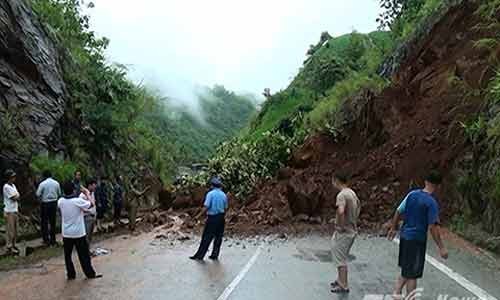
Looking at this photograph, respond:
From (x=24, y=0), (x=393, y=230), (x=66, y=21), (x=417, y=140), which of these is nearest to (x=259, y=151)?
(x=417, y=140)

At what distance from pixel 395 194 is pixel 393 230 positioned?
1070cm

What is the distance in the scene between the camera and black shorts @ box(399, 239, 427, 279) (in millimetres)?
7816

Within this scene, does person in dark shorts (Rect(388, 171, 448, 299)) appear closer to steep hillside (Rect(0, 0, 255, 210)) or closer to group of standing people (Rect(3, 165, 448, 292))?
group of standing people (Rect(3, 165, 448, 292))

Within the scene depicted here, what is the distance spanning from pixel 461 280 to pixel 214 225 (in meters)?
5.72

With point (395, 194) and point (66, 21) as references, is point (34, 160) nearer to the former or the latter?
point (395, 194)

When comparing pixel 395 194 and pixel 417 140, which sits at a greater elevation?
pixel 417 140

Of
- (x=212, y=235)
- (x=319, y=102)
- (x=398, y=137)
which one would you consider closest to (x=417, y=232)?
(x=212, y=235)

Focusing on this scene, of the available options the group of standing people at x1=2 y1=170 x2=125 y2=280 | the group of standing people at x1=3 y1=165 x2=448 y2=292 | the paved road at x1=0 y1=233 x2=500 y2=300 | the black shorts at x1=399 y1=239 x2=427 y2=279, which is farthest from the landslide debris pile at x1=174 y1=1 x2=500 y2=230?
the black shorts at x1=399 y1=239 x2=427 y2=279

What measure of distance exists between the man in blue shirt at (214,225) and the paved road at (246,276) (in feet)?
1.17

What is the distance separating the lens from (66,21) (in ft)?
109

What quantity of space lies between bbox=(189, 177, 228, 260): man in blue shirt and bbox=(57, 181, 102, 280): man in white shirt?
9.45 ft

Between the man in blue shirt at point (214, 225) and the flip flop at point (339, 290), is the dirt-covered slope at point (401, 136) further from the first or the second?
the flip flop at point (339, 290)

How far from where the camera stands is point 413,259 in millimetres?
7824

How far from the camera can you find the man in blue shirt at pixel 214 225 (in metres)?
13.3
